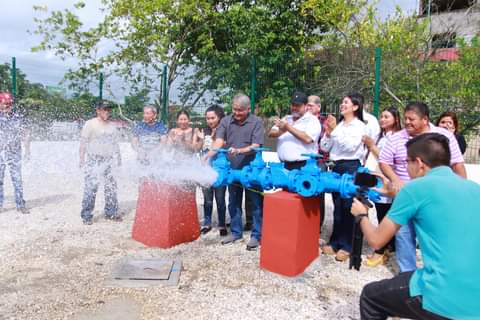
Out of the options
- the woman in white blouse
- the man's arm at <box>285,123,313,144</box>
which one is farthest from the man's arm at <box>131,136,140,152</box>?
the woman in white blouse

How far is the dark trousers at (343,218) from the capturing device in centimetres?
443

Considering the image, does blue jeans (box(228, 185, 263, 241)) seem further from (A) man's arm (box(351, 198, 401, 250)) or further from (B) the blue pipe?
(A) man's arm (box(351, 198, 401, 250))

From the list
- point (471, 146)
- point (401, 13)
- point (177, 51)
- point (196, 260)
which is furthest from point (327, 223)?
point (401, 13)

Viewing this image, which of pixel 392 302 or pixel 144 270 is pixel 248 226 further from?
pixel 392 302

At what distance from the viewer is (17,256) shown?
4402mm

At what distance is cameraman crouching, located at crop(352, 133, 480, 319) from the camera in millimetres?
1937

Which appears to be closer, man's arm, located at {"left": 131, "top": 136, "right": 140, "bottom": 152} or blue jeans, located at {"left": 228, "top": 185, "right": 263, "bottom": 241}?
blue jeans, located at {"left": 228, "top": 185, "right": 263, "bottom": 241}

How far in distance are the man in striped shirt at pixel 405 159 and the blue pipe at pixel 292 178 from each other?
0.26m

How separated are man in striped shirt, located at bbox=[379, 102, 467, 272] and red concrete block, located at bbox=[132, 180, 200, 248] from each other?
245cm

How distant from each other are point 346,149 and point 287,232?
3.78ft

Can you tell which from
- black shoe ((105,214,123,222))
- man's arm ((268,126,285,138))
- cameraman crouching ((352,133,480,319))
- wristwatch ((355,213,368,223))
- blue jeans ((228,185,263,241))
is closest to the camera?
cameraman crouching ((352,133,480,319))

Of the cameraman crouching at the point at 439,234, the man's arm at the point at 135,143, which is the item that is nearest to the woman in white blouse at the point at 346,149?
the cameraman crouching at the point at 439,234

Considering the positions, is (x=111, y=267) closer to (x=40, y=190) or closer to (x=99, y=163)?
(x=99, y=163)

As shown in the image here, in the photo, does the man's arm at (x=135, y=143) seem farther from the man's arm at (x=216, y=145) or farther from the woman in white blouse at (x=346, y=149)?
the woman in white blouse at (x=346, y=149)
